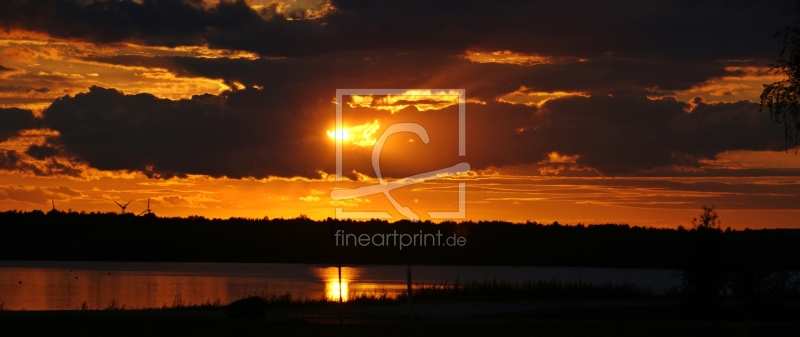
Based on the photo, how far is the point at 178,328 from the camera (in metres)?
25.8

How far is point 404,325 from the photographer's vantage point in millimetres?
→ 27641

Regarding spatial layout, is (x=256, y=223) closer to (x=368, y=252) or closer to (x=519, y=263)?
(x=368, y=252)

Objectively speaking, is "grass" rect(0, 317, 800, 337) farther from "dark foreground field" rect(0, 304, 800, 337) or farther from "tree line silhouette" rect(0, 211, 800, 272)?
"tree line silhouette" rect(0, 211, 800, 272)

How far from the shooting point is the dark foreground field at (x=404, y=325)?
25484 millimetres

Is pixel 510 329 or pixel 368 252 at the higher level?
pixel 368 252

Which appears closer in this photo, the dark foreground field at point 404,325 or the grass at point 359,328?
the grass at point 359,328

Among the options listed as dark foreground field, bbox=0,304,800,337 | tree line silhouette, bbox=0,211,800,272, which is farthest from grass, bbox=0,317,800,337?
tree line silhouette, bbox=0,211,800,272

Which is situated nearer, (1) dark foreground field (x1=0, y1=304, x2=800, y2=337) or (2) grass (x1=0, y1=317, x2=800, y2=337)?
(2) grass (x1=0, y1=317, x2=800, y2=337)

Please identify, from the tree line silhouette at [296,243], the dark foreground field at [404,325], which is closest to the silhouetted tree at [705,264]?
the dark foreground field at [404,325]

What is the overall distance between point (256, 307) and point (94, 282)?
Result: 55.2m

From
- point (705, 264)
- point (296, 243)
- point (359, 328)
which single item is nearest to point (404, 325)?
point (359, 328)

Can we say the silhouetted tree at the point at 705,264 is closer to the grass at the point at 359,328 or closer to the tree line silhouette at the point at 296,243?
the grass at the point at 359,328

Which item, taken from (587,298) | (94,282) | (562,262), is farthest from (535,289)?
(562,262)

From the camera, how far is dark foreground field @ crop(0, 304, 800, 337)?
83.6 feet
